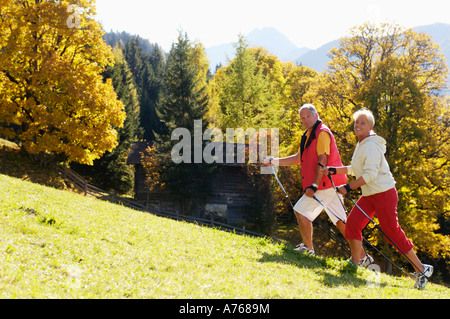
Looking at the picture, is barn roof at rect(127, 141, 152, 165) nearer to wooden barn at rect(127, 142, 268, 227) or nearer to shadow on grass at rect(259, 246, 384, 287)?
wooden barn at rect(127, 142, 268, 227)

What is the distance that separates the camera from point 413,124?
20.5 metres

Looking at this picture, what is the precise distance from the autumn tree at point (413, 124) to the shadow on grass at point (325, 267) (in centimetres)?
1451

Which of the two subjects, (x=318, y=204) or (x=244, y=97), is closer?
(x=318, y=204)

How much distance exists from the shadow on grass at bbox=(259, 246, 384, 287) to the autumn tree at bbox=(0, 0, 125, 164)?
17.0 m

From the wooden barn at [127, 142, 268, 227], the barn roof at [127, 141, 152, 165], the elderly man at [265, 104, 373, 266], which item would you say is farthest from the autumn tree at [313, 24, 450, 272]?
the barn roof at [127, 141, 152, 165]

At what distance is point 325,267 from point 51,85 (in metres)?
20.1

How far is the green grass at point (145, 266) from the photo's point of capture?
4.27 m

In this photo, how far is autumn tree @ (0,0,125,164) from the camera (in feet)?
69.3

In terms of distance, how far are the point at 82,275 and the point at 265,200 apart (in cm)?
2560

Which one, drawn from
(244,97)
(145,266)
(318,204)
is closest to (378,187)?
(318,204)

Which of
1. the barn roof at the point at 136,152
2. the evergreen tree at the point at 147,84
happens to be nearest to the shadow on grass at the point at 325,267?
the barn roof at the point at 136,152

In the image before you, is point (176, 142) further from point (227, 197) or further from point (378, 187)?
point (378, 187)

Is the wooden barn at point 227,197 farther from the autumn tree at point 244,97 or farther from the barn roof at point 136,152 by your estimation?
the autumn tree at point 244,97
